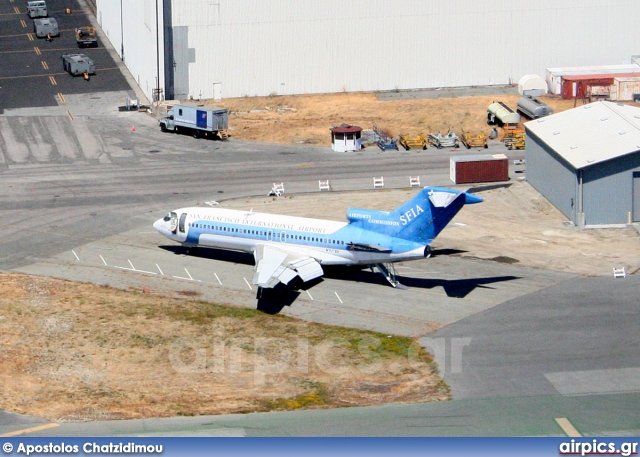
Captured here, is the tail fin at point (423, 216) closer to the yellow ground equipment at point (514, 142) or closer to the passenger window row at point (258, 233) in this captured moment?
the passenger window row at point (258, 233)

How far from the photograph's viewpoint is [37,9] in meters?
163

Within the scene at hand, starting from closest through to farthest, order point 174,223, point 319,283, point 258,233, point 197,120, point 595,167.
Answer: point 319,283 → point 258,233 → point 174,223 → point 595,167 → point 197,120

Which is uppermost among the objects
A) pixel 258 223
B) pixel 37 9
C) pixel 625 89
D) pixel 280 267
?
pixel 37 9

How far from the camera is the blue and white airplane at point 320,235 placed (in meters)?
67.2

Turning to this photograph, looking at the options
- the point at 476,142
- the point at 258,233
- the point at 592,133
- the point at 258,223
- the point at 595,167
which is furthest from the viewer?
the point at 476,142

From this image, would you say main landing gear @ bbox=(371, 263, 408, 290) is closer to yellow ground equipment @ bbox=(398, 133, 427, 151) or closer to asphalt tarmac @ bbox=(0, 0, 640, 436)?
asphalt tarmac @ bbox=(0, 0, 640, 436)

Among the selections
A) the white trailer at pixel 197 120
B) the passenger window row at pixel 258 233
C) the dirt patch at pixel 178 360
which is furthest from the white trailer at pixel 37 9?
the dirt patch at pixel 178 360

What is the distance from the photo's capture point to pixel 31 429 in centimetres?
5075

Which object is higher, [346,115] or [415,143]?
[346,115]

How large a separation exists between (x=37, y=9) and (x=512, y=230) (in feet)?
346

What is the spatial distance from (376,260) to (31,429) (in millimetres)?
27395

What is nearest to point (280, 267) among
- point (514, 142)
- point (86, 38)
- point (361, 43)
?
point (514, 142)

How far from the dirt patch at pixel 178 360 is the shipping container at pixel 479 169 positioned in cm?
3796

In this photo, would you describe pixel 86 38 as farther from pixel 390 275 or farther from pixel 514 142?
pixel 390 275
